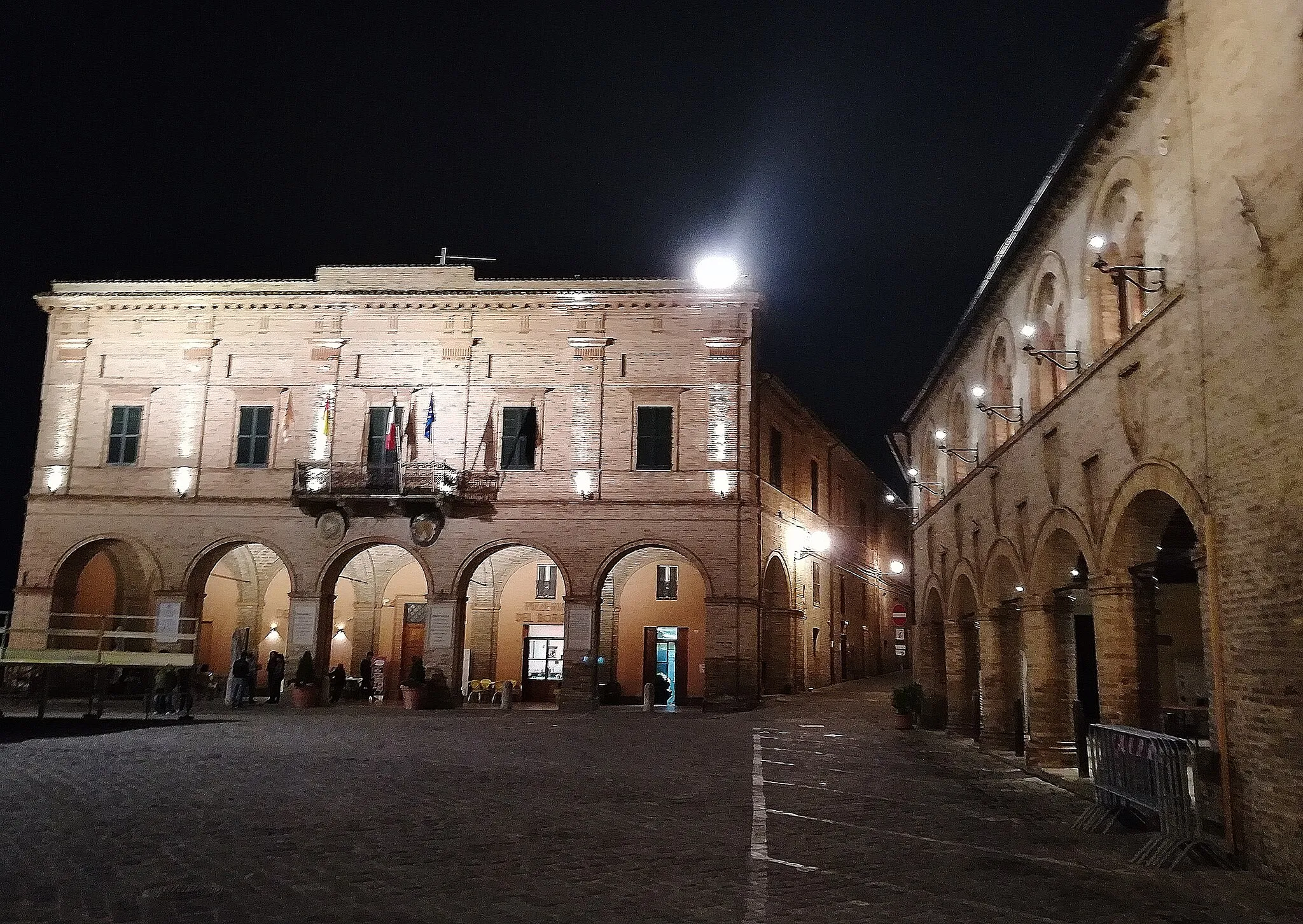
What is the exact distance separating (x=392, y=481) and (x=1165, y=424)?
2159 centimetres

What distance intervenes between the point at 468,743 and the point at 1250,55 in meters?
14.9

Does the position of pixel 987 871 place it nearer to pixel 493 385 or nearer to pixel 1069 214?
pixel 1069 214

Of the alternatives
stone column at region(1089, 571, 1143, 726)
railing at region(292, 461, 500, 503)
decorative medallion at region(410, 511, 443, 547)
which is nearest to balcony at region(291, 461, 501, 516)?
railing at region(292, 461, 500, 503)

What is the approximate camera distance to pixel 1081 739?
14625 millimetres

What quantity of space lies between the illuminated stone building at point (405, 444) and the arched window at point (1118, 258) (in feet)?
53.2

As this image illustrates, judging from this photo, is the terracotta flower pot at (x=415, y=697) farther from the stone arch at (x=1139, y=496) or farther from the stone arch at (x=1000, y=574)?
the stone arch at (x=1139, y=496)

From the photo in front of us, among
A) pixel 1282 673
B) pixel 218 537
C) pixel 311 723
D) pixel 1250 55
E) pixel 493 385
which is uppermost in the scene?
pixel 493 385

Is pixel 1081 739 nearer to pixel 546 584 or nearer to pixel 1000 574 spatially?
pixel 1000 574

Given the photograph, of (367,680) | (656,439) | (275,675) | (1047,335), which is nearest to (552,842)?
(1047,335)

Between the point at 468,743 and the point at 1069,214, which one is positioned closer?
the point at 1069,214

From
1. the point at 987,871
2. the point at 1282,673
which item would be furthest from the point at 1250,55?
the point at 987,871

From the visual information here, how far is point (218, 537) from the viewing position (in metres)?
29.1

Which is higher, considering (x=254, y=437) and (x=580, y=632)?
Result: (x=254, y=437)

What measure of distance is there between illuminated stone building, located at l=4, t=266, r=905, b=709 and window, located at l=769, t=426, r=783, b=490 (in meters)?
2.71
